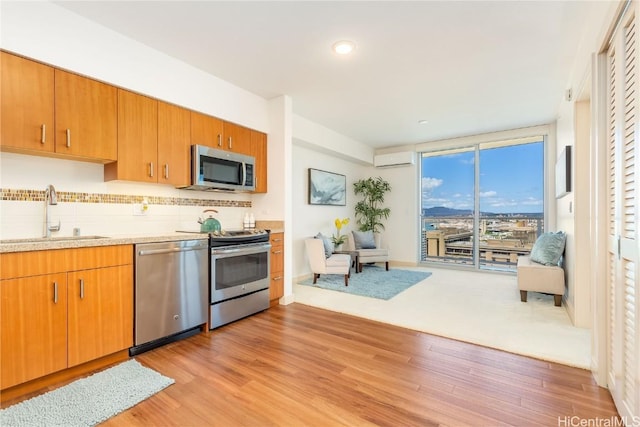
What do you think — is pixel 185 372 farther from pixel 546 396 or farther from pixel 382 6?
pixel 382 6

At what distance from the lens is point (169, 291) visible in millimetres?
2480

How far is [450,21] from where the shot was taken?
7.37 feet

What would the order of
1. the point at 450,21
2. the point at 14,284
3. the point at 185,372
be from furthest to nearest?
1. the point at 450,21
2. the point at 185,372
3. the point at 14,284

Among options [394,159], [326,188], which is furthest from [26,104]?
[394,159]

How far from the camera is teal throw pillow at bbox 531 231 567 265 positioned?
3.55 m

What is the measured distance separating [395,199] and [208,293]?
4.66 meters

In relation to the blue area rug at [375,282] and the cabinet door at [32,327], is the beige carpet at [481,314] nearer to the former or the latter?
the blue area rug at [375,282]

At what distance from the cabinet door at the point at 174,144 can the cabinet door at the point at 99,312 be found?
98 centimetres

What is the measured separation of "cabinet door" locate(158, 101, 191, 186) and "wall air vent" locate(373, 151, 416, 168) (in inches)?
171

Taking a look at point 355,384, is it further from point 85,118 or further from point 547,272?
point 547,272

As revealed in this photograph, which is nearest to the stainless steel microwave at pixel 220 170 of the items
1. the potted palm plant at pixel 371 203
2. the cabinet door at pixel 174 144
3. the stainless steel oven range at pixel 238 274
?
the cabinet door at pixel 174 144

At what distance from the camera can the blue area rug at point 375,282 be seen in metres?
4.11

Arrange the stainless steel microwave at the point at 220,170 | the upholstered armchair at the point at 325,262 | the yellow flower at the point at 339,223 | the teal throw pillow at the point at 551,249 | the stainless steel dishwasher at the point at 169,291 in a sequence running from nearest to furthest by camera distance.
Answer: the stainless steel dishwasher at the point at 169,291, the stainless steel microwave at the point at 220,170, the teal throw pillow at the point at 551,249, the upholstered armchair at the point at 325,262, the yellow flower at the point at 339,223

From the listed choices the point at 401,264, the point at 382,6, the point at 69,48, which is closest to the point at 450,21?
the point at 382,6
